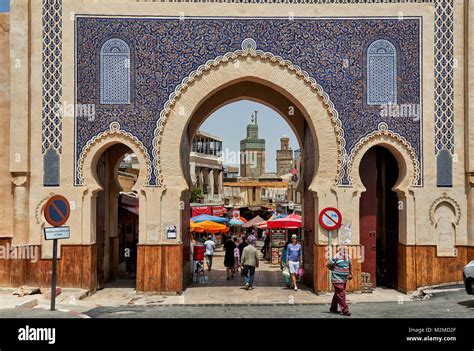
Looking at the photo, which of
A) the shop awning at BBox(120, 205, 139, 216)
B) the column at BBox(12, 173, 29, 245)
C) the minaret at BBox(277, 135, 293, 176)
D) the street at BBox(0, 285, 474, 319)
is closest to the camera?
the street at BBox(0, 285, 474, 319)

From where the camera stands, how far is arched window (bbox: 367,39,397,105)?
52.9 ft

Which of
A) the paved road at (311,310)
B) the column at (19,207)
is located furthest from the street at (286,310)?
the column at (19,207)

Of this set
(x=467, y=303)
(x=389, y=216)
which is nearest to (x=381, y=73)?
(x=389, y=216)

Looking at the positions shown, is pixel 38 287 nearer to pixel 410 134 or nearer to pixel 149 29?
pixel 149 29

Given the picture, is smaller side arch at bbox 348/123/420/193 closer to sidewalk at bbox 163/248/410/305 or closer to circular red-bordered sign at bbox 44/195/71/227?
sidewalk at bbox 163/248/410/305

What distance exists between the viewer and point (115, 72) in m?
16.0

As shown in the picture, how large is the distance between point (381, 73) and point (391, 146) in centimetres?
168

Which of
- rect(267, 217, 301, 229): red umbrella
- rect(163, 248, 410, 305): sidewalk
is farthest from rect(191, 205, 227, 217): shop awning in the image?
rect(163, 248, 410, 305): sidewalk

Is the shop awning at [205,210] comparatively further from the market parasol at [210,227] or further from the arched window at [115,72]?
the arched window at [115,72]

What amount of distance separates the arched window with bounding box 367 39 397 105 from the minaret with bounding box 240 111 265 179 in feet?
200

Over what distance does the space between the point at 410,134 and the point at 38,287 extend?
8946mm

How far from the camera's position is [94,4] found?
16062 millimetres

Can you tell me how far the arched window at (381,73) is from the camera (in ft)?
52.9
